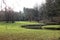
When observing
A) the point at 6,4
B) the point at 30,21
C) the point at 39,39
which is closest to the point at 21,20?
the point at 30,21

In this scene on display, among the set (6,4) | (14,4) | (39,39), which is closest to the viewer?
(39,39)

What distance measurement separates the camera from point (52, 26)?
8.79 m

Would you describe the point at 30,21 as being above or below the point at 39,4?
below

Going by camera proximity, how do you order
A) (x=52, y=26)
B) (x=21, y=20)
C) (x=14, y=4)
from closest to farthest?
(x=14, y=4) → (x=21, y=20) → (x=52, y=26)

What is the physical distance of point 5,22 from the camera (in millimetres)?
7379

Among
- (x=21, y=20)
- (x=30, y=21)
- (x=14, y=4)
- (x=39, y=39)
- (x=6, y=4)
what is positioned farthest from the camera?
(x=30, y=21)

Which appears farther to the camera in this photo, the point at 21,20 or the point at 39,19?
the point at 39,19

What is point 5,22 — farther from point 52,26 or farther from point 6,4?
point 52,26

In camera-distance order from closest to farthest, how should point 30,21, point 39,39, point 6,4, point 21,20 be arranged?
point 39,39
point 6,4
point 21,20
point 30,21

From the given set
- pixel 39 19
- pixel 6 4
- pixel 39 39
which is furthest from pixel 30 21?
pixel 39 39

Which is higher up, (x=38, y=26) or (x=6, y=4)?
(x=6, y=4)

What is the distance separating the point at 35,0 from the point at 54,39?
3.36 metres

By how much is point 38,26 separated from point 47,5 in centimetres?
150

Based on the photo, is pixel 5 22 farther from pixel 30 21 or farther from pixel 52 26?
pixel 52 26
